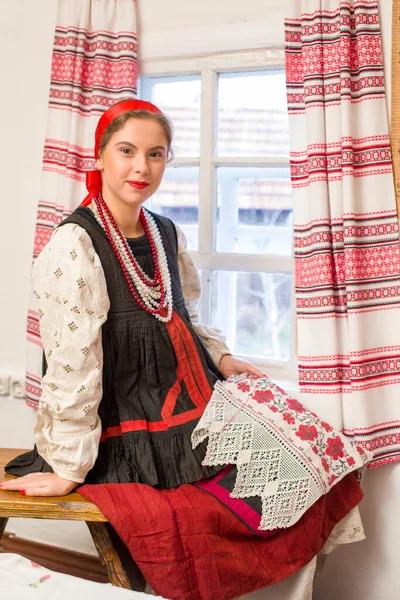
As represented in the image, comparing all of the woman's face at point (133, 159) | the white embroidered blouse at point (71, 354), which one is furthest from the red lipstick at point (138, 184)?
the white embroidered blouse at point (71, 354)

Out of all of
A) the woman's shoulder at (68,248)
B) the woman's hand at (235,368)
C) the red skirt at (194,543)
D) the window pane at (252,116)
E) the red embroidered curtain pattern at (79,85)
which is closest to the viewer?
the red skirt at (194,543)

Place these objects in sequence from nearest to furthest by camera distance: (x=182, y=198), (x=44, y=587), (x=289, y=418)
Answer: (x=44, y=587)
(x=289, y=418)
(x=182, y=198)

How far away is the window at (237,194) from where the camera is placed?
253 centimetres

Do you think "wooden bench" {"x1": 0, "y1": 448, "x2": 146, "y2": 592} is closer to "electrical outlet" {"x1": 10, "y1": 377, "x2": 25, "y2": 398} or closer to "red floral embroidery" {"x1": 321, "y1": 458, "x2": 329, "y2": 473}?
"red floral embroidery" {"x1": 321, "y1": 458, "x2": 329, "y2": 473}

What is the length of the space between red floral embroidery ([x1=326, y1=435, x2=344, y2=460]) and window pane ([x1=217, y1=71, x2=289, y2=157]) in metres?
1.06

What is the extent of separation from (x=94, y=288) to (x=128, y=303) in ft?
0.49

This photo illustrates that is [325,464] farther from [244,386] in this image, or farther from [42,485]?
[42,485]

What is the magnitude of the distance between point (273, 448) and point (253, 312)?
901 millimetres

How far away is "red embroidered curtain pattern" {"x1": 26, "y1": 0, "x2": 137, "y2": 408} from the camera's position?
2412 millimetres

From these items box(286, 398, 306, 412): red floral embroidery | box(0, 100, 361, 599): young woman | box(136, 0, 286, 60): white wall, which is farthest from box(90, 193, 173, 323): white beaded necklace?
box(136, 0, 286, 60): white wall

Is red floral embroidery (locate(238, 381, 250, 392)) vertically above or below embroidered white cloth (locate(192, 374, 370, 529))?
above

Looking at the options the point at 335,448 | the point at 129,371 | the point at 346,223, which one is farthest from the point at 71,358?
the point at 346,223

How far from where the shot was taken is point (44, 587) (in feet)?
4.07

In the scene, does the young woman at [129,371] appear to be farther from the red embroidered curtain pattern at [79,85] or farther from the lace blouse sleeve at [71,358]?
the red embroidered curtain pattern at [79,85]
